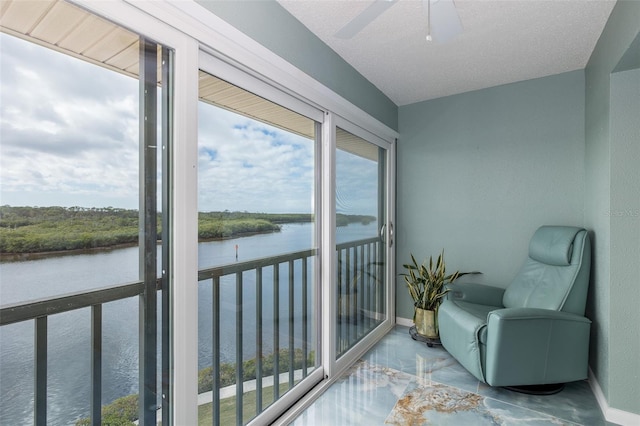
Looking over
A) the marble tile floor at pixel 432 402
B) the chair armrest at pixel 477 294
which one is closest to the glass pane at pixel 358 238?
the marble tile floor at pixel 432 402

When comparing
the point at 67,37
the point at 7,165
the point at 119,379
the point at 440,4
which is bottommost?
the point at 119,379

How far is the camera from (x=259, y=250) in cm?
195

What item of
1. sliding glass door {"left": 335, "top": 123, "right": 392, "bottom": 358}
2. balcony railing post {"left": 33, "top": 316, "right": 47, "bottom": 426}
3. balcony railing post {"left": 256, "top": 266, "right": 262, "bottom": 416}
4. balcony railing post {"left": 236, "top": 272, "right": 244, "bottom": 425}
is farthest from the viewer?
sliding glass door {"left": 335, "top": 123, "right": 392, "bottom": 358}

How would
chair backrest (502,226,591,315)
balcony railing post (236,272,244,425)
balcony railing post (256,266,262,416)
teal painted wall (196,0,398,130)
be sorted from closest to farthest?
teal painted wall (196,0,398,130)
balcony railing post (236,272,244,425)
balcony railing post (256,266,262,416)
chair backrest (502,226,591,315)

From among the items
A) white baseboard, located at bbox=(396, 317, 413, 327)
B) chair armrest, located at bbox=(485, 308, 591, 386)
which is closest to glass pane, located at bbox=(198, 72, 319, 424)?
chair armrest, located at bbox=(485, 308, 591, 386)

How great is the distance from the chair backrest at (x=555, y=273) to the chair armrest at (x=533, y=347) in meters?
0.21

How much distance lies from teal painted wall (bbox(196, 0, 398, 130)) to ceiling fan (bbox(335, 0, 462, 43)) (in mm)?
429

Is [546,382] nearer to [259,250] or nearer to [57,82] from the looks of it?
[259,250]

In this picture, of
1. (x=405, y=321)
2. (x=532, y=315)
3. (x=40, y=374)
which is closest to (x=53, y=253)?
(x=40, y=374)

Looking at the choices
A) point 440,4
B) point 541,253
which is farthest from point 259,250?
point 541,253

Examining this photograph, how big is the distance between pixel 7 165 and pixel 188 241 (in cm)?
63

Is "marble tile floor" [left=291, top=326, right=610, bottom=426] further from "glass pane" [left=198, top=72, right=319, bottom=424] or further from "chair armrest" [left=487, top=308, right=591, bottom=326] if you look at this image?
"chair armrest" [left=487, top=308, right=591, bottom=326]

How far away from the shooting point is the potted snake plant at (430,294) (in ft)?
9.96

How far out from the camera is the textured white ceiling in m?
1.88
